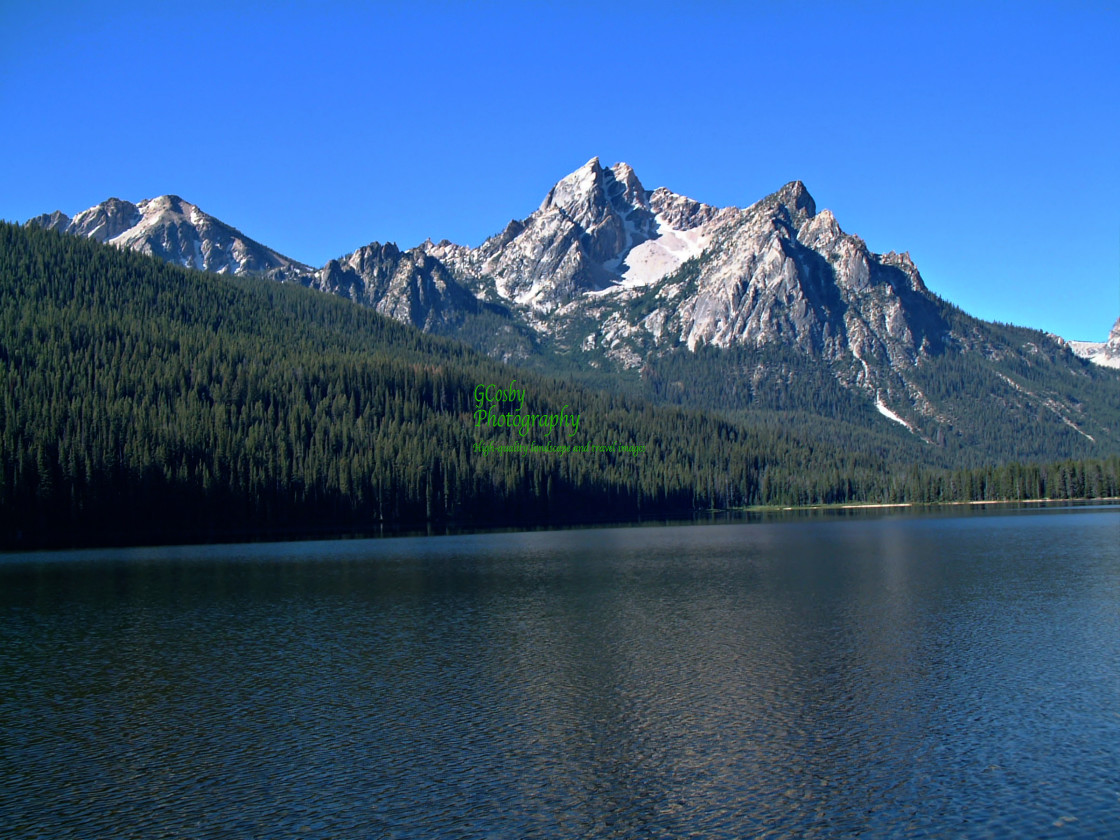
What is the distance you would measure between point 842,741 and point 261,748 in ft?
64.1

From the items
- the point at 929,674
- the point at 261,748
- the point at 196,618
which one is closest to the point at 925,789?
the point at 929,674

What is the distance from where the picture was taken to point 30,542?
4902 inches

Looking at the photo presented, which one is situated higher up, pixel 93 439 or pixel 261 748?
pixel 93 439

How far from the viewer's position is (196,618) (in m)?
57.3

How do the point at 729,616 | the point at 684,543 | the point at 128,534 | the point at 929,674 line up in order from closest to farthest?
the point at 929,674 < the point at 729,616 < the point at 684,543 < the point at 128,534

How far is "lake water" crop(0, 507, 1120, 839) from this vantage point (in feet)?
79.5

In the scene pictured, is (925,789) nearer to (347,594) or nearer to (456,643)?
(456,643)

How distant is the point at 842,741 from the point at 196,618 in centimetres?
4292

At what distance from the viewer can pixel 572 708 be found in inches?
1356

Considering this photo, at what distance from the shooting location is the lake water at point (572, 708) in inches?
953

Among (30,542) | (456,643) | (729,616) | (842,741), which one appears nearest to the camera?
(842,741)

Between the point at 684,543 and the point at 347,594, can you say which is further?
the point at 684,543

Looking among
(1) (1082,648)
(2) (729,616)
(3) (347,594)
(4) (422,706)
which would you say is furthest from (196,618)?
(1) (1082,648)

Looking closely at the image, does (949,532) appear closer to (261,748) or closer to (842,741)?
(842,741)
